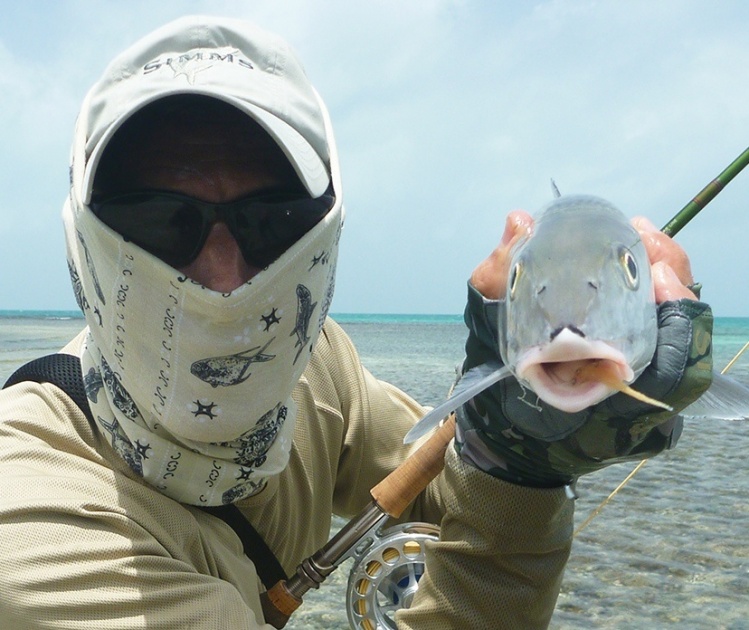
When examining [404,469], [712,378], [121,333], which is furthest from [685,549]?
[121,333]

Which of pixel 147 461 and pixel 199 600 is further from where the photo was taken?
pixel 147 461

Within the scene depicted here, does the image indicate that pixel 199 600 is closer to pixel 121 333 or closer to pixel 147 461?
pixel 147 461

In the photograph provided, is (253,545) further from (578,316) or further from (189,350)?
(578,316)

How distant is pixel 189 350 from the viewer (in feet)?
6.72

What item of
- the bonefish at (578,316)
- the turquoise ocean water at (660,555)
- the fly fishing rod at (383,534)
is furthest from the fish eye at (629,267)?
the turquoise ocean water at (660,555)

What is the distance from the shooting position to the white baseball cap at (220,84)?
1.98 m

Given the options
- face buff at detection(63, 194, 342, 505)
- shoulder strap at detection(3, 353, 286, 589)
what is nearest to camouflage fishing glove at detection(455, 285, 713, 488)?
face buff at detection(63, 194, 342, 505)

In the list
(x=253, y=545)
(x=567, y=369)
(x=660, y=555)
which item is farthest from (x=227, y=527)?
(x=660, y=555)

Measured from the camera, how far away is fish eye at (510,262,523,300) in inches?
65.2

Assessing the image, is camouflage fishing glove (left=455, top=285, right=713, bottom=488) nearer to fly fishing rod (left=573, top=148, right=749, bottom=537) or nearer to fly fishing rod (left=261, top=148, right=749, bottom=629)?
fly fishing rod (left=261, top=148, right=749, bottom=629)

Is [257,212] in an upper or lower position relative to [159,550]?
upper

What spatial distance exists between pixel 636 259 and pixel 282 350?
92 cm

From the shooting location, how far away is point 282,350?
2174 mm

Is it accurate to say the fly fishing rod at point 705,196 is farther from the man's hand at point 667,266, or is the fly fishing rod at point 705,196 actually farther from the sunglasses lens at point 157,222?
the sunglasses lens at point 157,222
